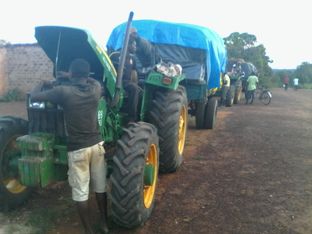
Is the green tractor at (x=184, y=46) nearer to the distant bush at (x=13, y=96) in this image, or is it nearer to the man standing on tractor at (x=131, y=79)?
the man standing on tractor at (x=131, y=79)

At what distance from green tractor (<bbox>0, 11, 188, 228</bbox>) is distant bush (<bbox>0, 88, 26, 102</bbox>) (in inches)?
532

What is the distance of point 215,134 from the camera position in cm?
1045

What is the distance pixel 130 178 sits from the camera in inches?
171

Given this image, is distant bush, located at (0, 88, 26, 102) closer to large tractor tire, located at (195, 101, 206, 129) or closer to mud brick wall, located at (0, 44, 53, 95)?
mud brick wall, located at (0, 44, 53, 95)

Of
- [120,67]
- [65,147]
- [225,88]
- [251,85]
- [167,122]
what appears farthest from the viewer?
[251,85]

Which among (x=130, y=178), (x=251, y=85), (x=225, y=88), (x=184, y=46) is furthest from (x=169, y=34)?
(x=251, y=85)

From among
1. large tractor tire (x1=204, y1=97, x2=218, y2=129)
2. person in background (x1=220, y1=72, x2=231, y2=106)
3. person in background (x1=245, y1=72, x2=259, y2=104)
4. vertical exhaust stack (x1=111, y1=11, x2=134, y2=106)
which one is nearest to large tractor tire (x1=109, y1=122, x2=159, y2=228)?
vertical exhaust stack (x1=111, y1=11, x2=134, y2=106)

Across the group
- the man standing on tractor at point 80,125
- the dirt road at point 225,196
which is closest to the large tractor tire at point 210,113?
the dirt road at point 225,196

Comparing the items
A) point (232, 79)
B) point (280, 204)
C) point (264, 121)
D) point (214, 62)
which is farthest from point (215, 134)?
point (232, 79)

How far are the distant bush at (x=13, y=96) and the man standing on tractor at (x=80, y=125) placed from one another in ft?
48.0

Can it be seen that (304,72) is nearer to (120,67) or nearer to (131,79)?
(131,79)

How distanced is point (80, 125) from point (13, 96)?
15.1m

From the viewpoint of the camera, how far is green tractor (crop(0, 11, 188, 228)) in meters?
4.35

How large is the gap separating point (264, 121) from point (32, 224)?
32.3 ft
